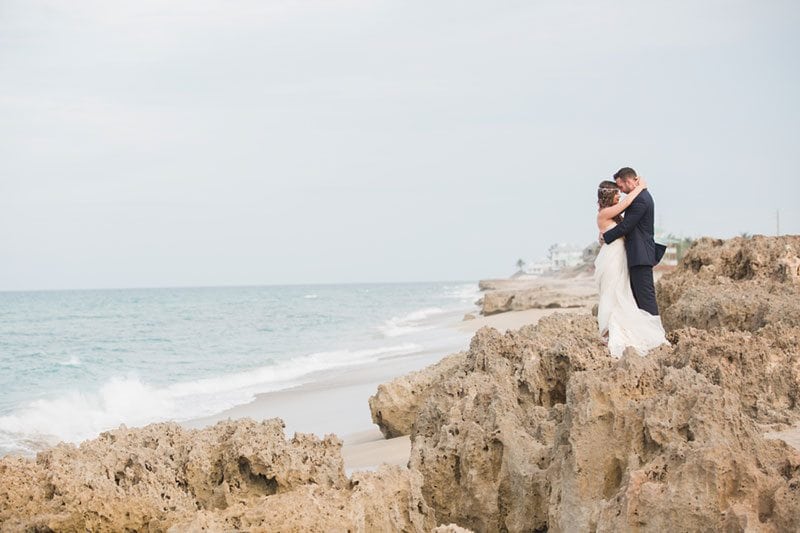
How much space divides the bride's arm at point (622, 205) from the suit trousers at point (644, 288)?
46 centimetres

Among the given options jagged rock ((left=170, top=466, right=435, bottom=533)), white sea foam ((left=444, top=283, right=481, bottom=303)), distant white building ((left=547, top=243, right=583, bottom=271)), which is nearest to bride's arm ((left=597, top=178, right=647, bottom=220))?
jagged rock ((left=170, top=466, right=435, bottom=533))

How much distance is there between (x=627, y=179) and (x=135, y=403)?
465 inches

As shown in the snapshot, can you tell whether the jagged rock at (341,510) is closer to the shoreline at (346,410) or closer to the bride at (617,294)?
the shoreline at (346,410)

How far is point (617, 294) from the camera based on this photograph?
698cm

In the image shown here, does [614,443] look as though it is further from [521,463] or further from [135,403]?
[135,403]

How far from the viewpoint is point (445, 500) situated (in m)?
5.22

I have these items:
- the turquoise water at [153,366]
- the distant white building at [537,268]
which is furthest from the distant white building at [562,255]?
the turquoise water at [153,366]

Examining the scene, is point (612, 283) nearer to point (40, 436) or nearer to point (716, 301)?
point (716, 301)

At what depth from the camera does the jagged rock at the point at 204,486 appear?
4.02 metres

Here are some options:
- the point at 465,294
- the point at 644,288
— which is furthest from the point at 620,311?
the point at 465,294

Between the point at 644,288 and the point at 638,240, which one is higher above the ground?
the point at 638,240

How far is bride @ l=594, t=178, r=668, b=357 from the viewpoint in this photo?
6.80m

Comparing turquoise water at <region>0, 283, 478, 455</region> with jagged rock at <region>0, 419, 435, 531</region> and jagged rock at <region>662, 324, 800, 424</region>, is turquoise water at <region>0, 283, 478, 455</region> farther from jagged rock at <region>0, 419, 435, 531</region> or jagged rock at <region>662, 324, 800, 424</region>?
jagged rock at <region>662, 324, 800, 424</region>

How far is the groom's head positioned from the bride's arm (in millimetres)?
44
